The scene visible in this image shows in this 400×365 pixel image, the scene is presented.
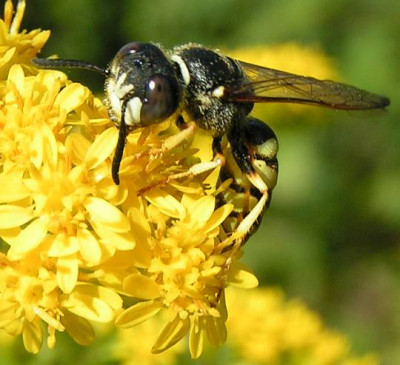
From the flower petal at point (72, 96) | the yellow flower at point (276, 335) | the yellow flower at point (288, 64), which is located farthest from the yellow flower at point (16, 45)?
the yellow flower at point (288, 64)

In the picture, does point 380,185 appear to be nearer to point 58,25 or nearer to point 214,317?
point 58,25

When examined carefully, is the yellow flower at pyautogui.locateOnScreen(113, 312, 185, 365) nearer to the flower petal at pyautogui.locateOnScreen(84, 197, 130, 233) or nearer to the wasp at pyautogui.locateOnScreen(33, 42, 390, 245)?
the wasp at pyautogui.locateOnScreen(33, 42, 390, 245)

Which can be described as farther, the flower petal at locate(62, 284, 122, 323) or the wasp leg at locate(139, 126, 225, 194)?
the wasp leg at locate(139, 126, 225, 194)

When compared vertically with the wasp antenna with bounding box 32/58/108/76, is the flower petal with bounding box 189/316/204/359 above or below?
below

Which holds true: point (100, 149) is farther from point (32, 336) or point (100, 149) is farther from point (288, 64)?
point (288, 64)

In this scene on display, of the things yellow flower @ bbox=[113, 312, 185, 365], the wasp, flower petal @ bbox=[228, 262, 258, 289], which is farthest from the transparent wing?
yellow flower @ bbox=[113, 312, 185, 365]

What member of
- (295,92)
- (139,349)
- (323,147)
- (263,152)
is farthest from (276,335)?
(323,147)

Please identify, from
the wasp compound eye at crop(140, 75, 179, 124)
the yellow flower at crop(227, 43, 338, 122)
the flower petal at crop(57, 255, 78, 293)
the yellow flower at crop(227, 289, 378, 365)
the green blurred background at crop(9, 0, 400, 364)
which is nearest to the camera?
the flower petal at crop(57, 255, 78, 293)

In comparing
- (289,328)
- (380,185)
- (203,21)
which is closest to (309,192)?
(380,185)
